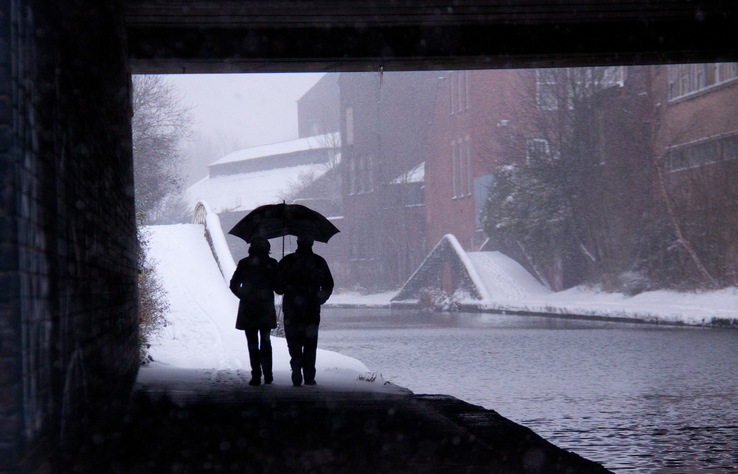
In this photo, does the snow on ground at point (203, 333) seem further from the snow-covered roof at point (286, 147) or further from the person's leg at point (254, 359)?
the snow-covered roof at point (286, 147)

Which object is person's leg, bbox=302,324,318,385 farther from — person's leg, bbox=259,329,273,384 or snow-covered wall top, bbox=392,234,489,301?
snow-covered wall top, bbox=392,234,489,301

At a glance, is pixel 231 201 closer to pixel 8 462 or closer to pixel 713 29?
pixel 713 29

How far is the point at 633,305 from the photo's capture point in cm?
2722

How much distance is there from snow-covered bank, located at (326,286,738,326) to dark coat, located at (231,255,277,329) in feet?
51.3

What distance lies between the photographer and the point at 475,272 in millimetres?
37906

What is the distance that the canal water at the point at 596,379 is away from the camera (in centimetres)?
728

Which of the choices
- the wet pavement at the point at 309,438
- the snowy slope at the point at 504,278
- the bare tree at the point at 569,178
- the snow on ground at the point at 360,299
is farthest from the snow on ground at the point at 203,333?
the snow on ground at the point at 360,299

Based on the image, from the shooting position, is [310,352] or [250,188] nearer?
[310,352]

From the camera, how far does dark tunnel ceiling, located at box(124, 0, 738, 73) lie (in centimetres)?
1091

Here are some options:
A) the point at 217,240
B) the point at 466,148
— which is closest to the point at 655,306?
the point at 217,240

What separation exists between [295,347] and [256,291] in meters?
0.77

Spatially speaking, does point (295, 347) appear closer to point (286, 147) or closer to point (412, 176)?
point (412, 176)

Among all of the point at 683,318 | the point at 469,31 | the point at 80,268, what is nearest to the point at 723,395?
the point at 469,31

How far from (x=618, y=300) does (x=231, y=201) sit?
4933cm
